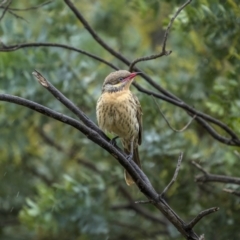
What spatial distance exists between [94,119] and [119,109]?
132 centimetres

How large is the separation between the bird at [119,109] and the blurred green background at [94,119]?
52 cm

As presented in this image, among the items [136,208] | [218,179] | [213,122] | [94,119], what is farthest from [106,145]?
[136,208]

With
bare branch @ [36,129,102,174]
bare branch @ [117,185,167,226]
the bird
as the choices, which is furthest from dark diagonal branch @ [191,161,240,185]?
bare branch @ [36,129,102,174]

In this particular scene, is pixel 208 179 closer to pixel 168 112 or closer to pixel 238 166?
pixel 238 166

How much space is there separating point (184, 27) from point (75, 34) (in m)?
1.70

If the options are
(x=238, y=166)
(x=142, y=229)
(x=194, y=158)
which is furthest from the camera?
(x=142, y=229)

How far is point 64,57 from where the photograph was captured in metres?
6.61

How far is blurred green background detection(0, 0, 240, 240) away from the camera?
5.86 metres

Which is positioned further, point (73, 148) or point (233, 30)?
point (73, 148)

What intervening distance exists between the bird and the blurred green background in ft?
1.72

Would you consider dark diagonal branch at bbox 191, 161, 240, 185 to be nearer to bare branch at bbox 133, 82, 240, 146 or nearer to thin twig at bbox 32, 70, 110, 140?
bare branch at bbox 133, 82, 240, 146

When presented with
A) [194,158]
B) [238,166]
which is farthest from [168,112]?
[238,166]

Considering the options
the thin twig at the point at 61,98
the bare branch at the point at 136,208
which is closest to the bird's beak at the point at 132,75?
the thin twig at the point at 61,98

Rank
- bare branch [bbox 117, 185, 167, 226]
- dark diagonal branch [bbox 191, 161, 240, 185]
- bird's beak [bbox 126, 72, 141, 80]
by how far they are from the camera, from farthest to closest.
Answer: bare branch [bbox 117, 185, 167, 226]
bird's beak [bbox 126, 72, 141, 80]
dark diagonal branch [bbox 191, 161, 240, 185]
